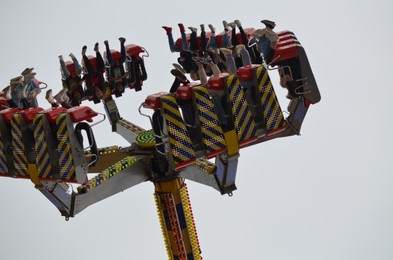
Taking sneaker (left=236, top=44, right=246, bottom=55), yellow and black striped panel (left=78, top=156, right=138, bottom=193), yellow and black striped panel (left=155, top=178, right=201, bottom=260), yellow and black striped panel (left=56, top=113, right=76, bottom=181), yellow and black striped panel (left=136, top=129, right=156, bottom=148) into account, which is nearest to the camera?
yellow and black striped panel (left=56, top=113, right=76, bottom=181)

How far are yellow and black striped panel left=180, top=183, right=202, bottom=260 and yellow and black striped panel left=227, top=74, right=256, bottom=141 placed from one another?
1.20 metres

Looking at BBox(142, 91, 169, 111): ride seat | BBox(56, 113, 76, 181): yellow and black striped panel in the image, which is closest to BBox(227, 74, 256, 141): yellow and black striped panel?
BBox(142, 91, 169, 111): ride seat

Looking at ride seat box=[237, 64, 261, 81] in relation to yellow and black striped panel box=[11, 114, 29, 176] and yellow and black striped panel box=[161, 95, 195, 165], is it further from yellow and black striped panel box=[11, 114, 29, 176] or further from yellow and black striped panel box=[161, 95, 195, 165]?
yellow and black striped panel box=[11, 114, 29, 176]

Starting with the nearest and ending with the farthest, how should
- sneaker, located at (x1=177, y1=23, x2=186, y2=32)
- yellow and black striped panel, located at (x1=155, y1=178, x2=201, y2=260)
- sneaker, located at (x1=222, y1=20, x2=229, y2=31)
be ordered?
yellow and black striped panel, located at (x1=155, y1=178, x2=201, y2=260)
sneaker, located at (x1=222, y1=20, x2=229, y2=31)
sneaker, located at (x1=177, y1=23, x2=186, y2=32)

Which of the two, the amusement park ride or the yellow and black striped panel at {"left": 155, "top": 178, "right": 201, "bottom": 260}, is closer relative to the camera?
the amusement park ride

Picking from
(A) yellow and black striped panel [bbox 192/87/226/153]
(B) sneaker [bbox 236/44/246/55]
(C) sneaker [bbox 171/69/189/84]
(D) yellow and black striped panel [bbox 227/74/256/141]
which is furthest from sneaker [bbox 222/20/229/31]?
(A) yellow and black striped panel [bbox 192/87/226/153]

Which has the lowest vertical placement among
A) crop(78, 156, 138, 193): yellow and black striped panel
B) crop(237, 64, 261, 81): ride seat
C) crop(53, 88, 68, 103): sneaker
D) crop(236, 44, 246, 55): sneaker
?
crop(78, 156, 138, 193): yellow and black striped panel

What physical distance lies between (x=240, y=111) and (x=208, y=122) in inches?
13.9

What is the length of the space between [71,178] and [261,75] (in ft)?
6.84

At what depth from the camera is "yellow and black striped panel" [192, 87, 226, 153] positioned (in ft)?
63.2

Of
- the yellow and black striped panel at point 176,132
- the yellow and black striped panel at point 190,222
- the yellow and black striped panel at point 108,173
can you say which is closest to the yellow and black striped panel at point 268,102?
the yellow and black striped panel at point 176,132

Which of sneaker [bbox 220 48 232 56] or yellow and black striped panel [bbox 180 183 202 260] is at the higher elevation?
sneaker [bbox 220 48 232 56]

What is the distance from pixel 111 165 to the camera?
2109 cm

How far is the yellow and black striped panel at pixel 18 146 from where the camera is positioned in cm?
1956
